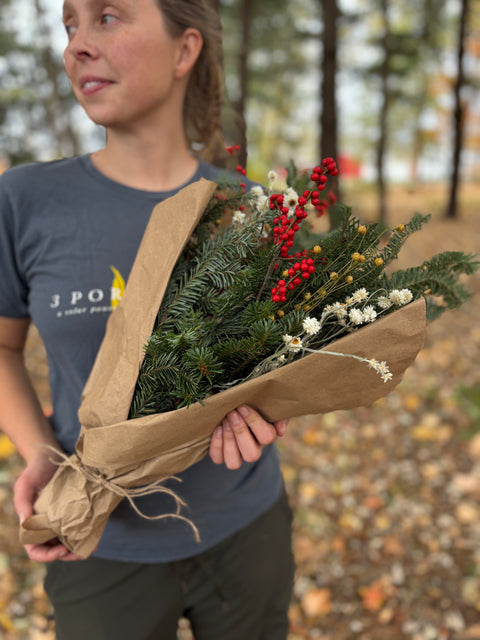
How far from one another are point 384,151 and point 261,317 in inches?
455

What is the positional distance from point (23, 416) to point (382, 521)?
2526mm

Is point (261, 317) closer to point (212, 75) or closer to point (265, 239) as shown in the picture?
point (265, 239)

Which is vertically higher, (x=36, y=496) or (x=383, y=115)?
(x=36, y=496)

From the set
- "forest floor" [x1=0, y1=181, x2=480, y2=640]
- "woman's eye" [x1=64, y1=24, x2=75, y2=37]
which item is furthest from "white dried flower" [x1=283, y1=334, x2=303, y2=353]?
"forest floor" [x1=0, y1=181, x2=480, y2=640]

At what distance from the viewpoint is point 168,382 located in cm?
100

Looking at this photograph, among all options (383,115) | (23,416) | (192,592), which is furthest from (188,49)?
(383,115)

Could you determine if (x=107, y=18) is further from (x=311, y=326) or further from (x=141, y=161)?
(x=311, y=326)

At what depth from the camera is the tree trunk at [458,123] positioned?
35.1 feet

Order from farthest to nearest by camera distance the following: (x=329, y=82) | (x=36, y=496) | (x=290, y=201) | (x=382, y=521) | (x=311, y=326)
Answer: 1. (x=329, y=82)
2. (x=382, y=521)
3. (x=36, y=496)
4. (x=290, y=201)
5. (x=311, y=326)

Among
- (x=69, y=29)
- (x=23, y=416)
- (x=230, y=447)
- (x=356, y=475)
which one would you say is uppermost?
(x=69, y=29)

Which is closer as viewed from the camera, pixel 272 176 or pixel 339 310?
pixel 339 310

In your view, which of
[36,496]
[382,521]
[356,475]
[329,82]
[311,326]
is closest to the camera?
[311,326]

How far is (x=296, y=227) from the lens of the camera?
3.01 ft

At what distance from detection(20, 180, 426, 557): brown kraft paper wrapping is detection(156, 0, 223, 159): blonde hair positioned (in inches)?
25.1
